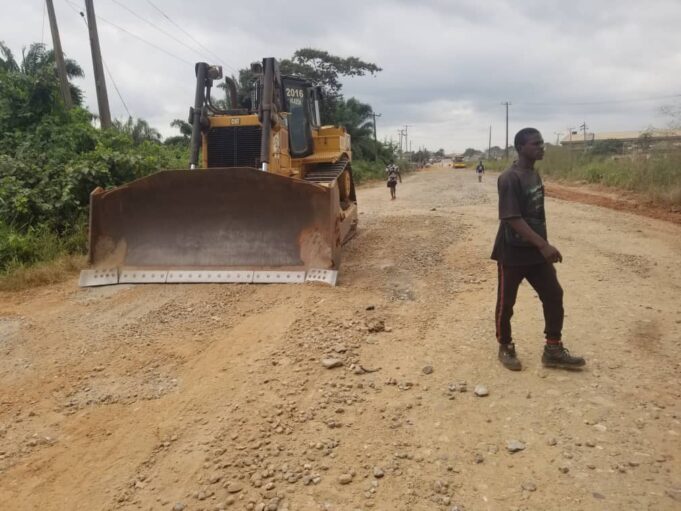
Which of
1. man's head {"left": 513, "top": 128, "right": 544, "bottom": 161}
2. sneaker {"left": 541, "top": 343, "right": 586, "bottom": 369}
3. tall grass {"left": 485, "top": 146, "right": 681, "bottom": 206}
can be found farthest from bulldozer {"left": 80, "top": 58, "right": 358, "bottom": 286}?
tall grass {"left": 485, "top": 146, "right": 681, "bottom": 206}

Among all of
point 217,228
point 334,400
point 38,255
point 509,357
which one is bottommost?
point 334,400

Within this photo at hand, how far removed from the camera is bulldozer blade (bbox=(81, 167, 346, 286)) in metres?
5.92

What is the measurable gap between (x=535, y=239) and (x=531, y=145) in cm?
63

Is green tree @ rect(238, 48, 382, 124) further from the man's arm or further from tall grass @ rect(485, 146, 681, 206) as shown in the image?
the man's arm

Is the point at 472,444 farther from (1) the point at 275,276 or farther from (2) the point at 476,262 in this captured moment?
(2) the point at 476,262

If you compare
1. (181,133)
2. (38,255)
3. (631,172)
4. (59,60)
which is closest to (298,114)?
(38,255)

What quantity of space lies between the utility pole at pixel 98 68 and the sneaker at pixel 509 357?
46.1ft

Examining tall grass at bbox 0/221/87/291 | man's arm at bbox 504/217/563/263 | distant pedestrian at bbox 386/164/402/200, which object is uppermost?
distant pedestrian at bbox 386/164/402/200

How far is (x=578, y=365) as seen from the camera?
12.0 feet

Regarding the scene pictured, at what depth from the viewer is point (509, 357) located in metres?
3.77

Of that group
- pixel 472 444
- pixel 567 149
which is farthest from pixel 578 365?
pixel 567 149

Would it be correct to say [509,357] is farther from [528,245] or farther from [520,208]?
[520,208]

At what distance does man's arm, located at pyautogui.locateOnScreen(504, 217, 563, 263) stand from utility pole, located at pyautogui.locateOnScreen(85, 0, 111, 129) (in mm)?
14070

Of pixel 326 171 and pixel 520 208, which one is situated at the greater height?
pixel 326 171
